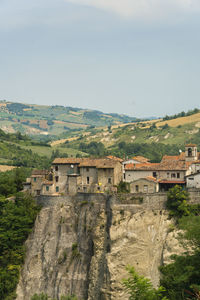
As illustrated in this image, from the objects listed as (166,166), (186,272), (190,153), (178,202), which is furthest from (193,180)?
(186,272)

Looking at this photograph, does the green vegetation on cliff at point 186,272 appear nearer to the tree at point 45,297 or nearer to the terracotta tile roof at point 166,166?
the tree at point 45,297

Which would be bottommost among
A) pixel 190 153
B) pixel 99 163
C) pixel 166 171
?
pixel 166 171

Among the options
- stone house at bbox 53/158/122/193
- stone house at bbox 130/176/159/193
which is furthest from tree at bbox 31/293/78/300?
stone house at bbox 130/176/159/193

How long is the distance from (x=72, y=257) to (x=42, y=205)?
8618 mm

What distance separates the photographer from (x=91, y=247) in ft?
202

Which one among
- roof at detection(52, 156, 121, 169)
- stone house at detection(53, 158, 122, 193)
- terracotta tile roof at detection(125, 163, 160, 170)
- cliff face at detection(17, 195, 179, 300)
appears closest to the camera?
cliff face at detection(17, 195, 179, 300)

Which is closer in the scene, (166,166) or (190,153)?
(166,166)

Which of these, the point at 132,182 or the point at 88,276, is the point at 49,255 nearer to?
the point at 88,276

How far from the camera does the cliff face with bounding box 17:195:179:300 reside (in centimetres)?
5719

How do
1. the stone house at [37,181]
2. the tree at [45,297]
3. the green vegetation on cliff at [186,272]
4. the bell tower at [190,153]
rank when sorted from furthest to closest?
the stone house at [37,181]
the bell tower at [190,153]
the tree at [45,297]
the green vegetation on cliff at [186,272]

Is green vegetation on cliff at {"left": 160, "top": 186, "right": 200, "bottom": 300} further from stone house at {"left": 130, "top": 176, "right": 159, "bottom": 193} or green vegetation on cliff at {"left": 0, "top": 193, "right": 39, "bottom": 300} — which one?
green vegetation on cliff at {"left": 0, "top": 193, "right": 39, "bottom": 300}

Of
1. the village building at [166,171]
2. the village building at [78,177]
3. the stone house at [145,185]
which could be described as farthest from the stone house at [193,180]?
the village building at [78,177]

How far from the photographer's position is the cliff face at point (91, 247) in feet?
188

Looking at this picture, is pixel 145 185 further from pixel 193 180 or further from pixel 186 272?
pixel 186 272
